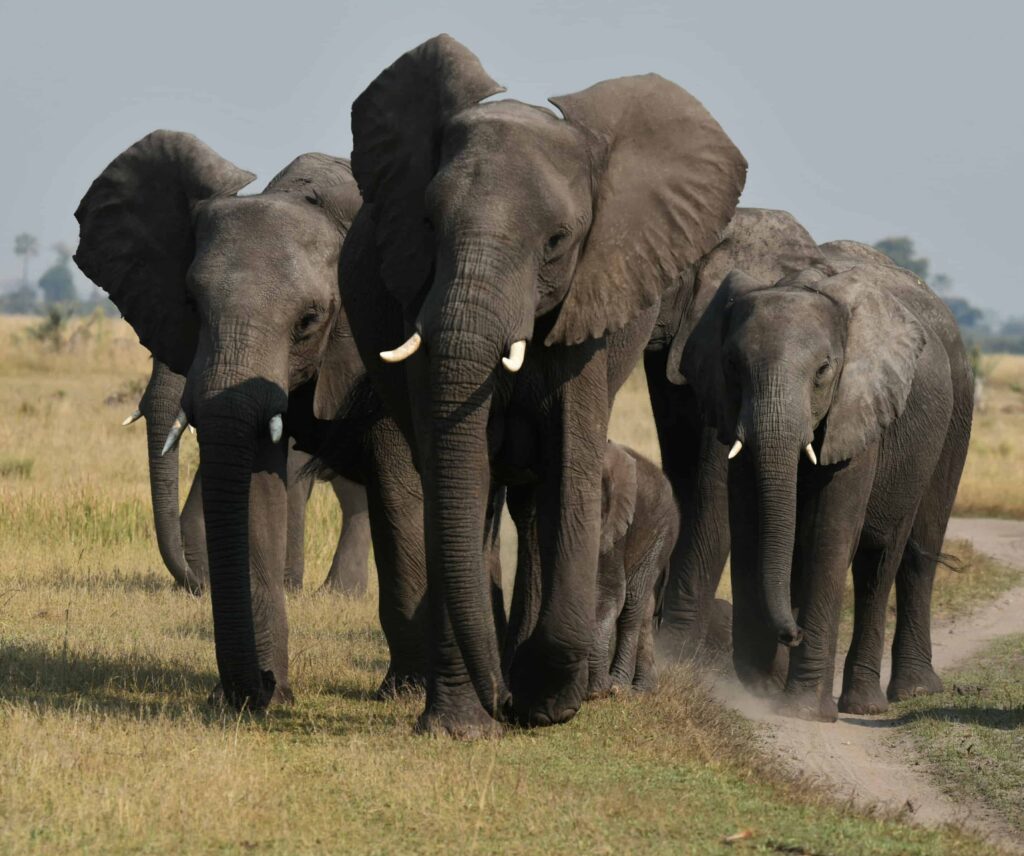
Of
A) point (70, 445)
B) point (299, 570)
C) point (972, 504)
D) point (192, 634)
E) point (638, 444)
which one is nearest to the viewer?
point (192, 634)

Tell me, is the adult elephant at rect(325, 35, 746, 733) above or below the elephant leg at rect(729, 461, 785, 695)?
above

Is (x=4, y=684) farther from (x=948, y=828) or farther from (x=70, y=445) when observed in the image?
(x=70, y=445)

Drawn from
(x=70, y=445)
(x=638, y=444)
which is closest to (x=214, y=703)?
(x=70, y=445)

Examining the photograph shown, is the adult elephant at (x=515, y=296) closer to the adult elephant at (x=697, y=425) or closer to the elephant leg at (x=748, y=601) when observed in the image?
the elephant leg at (x=748, y=601)

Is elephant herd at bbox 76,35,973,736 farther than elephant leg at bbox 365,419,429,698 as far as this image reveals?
No

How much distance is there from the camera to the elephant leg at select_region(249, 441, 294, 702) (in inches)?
335

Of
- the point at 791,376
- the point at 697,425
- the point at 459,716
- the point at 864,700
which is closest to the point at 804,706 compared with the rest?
the point at 864,700

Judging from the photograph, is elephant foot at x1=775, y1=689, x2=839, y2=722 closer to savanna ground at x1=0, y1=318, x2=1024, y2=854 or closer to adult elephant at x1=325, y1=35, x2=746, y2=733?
savanna ground at x1=0, y1=318, x2=1024, y2=854

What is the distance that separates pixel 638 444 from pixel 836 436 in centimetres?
1992

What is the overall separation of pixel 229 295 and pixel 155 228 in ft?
4.47

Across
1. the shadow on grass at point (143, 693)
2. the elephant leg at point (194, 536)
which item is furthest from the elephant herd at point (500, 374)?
the elephant leg at point (194, 536)

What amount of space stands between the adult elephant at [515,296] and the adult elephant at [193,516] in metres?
3.05

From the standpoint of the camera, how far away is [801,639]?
10.2 m

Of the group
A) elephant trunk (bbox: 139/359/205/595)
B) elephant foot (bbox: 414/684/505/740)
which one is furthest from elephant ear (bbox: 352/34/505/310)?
elephant trunk (bbox: 139/359/205/595)
